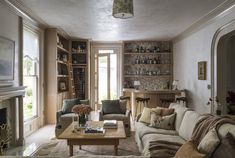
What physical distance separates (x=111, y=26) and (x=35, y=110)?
10.5 ft

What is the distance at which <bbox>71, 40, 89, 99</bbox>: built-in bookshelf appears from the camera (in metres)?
10.4

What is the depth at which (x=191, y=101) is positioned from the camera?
26.4 ft

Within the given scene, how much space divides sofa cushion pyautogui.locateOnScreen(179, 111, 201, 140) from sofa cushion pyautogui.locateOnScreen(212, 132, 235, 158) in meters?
1.23

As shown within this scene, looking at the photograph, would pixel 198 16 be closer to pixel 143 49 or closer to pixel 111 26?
pixel 111 26

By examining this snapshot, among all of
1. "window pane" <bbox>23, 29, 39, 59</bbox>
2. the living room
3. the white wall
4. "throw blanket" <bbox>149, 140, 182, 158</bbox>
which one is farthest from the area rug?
the white wall

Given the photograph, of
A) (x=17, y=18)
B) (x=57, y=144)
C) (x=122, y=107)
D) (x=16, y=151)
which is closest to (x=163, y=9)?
(x=122, y=107)

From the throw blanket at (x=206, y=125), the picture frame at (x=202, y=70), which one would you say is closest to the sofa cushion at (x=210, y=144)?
the throw blanket at (x=206, y=125)

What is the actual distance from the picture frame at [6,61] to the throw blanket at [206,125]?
11.3 feet

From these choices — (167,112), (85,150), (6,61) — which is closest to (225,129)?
(167,112)

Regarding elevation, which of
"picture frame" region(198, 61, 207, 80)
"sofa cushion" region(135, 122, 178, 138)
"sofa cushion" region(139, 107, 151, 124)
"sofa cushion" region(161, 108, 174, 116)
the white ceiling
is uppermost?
the white ceiling

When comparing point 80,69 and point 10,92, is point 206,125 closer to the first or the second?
point 10,92

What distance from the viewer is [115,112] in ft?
21.4

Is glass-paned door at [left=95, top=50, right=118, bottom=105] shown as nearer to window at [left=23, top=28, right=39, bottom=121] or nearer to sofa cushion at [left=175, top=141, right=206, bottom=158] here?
window at [left=23, top=28, right=39, bottom=121]

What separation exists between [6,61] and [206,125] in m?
3.67
